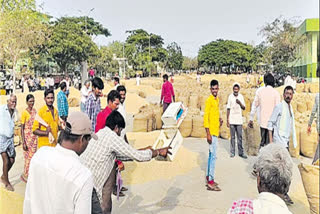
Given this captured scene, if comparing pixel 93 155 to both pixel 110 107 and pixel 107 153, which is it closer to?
pixel 107 153

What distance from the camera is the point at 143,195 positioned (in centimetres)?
507

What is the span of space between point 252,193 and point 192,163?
1559 mm

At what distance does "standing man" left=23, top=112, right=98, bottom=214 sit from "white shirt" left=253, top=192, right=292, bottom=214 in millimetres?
845

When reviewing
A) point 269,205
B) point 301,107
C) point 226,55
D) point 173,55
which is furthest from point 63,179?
point 226,55

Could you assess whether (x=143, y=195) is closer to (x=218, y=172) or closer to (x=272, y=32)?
(x=218, y=172)

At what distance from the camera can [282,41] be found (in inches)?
938

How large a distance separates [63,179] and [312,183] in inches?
70.4

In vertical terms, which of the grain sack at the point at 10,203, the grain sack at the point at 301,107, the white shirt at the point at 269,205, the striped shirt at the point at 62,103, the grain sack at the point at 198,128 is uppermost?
the striped shirt at the point at 62,103

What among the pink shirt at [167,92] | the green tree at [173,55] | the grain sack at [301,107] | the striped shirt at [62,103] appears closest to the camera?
the striped shirt at [62,103]

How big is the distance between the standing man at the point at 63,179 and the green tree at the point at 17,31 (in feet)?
42.1

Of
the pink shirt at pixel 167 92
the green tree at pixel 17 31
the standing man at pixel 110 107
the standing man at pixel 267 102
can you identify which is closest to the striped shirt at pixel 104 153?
the standing man at pixel 110 107

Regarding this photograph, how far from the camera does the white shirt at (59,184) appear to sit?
6.60ft

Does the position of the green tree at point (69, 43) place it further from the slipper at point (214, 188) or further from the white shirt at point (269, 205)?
the white shirt at point (269, 205)

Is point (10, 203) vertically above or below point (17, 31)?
below
